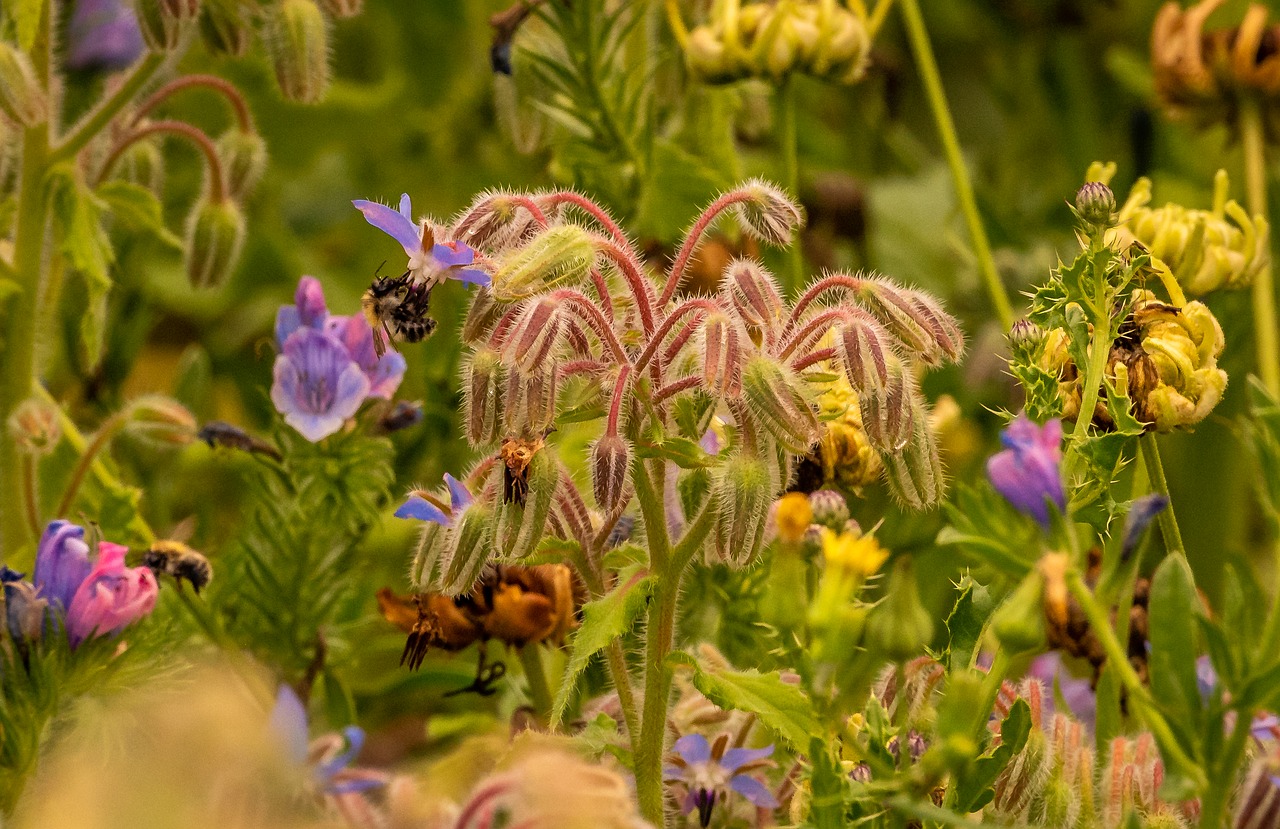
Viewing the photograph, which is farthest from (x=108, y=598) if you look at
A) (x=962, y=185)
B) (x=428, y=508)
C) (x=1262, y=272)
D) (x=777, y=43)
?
(x=1262, y=272)

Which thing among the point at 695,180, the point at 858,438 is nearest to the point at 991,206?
the point at 695,180

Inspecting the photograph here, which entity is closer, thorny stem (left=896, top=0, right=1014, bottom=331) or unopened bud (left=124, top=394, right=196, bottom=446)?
unopened bud (left=124, top=394, right=196, bottom=446)

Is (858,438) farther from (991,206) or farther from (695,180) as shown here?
(991,206)

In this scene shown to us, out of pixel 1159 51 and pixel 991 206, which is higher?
pixel 1159 51

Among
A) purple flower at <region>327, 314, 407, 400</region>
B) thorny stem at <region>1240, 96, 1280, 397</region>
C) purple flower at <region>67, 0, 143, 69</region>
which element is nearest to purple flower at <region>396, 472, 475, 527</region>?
purple flower at <region>327, 314, 407, 400</region>

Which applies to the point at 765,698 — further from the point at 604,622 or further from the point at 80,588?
the point at 80,588

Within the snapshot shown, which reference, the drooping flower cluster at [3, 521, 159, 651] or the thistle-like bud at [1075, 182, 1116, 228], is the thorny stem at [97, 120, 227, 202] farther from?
the thistle-like bud at [1075, 182, 1116, 228]
